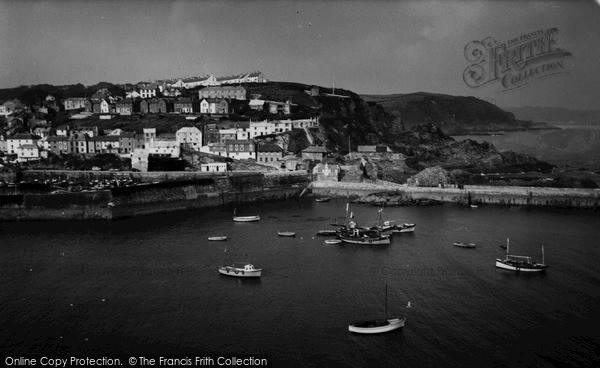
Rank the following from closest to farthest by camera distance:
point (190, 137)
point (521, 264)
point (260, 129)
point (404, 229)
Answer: point (521, 264) < point (404, 229) < point (190, 137) < point (260, 129)

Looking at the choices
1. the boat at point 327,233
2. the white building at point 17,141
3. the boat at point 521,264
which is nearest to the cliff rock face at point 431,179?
the boat at point 327,233

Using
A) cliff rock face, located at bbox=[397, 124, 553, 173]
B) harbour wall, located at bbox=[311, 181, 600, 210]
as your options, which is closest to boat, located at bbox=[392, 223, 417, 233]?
harbour wall, located at bbox=[311, 181, 600, 210]

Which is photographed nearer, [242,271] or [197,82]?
[242,271]

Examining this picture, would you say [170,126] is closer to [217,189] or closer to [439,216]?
[217,189]

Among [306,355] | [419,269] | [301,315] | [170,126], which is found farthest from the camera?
[170,126]

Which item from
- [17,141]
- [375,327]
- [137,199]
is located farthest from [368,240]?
[17,141]

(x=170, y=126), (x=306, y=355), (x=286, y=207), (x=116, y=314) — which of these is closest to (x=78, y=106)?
(x=170, y=126)

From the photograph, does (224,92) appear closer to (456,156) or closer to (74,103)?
(74,103)
